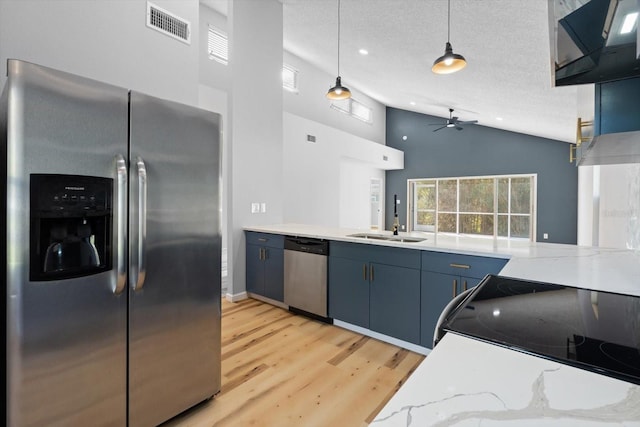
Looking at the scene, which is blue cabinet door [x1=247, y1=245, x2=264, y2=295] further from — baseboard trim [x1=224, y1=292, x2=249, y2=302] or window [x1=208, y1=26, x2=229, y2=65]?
window [x1=208, y1=26, x2=229, y2=65]

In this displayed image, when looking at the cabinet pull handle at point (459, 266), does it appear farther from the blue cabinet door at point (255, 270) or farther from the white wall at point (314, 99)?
the white wall at point (314, 99)

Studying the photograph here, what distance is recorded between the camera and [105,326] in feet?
4.47

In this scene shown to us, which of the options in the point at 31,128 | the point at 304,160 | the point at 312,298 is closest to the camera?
the point at 31,128

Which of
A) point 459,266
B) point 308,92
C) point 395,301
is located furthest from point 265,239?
point 308,92

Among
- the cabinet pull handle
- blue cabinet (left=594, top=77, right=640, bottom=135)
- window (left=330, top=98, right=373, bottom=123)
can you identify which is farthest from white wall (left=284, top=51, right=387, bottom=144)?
blue cabinet (left=594, top=77, right=640, bottom=135)

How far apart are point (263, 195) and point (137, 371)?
8.98 ft

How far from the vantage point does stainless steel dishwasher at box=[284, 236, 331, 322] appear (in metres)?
3.01

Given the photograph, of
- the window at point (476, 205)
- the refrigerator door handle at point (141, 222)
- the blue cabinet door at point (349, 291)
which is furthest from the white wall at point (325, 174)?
the refrigerator door handle at point (141, 222)

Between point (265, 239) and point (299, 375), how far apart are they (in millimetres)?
1677

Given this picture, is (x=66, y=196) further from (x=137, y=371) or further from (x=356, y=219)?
(x=356, y=219)

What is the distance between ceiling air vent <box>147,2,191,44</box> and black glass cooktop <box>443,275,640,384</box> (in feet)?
9.24

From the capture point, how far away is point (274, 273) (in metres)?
3.47

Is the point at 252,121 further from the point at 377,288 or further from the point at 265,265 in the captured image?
the point at 377,288

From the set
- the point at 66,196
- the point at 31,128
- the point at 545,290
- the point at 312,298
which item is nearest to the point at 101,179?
the point at 66,196
